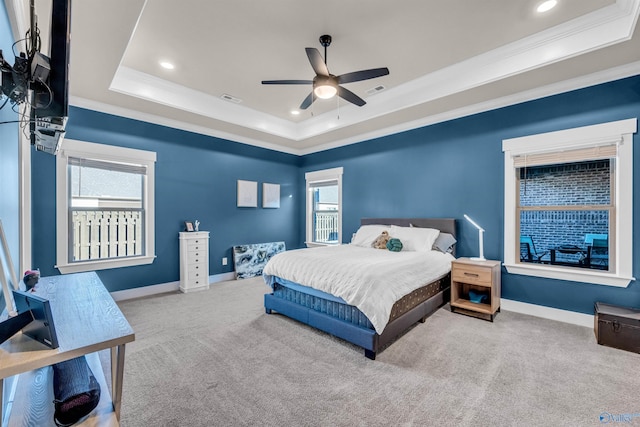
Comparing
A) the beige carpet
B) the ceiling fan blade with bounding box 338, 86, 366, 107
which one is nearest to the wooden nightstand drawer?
the beige carpet

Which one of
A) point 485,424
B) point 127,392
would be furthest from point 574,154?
point 127,392

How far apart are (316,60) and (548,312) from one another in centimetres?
394

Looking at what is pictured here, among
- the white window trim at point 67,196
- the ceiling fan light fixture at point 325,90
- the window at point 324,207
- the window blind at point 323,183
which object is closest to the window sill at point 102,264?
the white window trim at point 67,196

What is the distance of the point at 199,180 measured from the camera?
→ 5.01 metres

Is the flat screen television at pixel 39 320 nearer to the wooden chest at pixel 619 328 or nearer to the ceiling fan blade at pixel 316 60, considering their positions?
the ceiling fan blade at pixel 316 60

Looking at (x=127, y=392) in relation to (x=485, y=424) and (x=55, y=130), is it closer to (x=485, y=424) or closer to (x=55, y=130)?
(x=55, y=130)

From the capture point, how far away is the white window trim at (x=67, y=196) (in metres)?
3.66

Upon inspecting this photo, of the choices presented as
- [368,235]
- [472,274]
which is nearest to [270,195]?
[368,235]

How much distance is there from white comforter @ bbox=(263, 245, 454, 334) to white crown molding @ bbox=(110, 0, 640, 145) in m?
2.30

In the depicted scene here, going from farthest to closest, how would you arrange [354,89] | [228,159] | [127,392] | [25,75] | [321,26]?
1. [228,159]
2. [354,89]
3. [321,26]
4. [127,392]
5. [25,75]

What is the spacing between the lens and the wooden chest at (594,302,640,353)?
8.34 ft

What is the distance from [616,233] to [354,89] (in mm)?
3626

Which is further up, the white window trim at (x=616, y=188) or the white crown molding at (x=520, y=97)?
the white crown molding at (x=520, y=97)

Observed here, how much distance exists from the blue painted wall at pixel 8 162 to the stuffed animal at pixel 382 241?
3880mm
